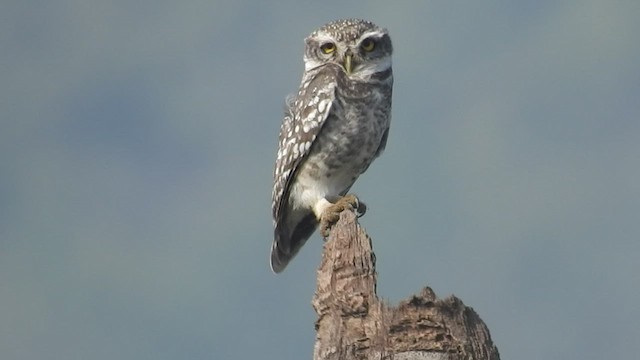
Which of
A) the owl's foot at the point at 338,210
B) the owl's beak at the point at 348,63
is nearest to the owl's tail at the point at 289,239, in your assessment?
the owl's foot at the point at 338,210

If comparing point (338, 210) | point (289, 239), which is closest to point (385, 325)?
point (338, 210)

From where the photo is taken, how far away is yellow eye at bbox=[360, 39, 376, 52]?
39.2 ft

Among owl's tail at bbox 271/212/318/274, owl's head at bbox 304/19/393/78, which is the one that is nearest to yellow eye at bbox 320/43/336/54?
owl's head at bbox 304/19/393/78

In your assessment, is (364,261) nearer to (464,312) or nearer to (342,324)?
(342,324)

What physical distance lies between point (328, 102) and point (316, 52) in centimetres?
78

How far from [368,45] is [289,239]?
1.92m

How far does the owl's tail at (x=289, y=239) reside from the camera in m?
12.0

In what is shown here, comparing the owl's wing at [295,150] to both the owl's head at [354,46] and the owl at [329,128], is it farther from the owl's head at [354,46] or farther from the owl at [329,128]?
the owl's head at [354,46]

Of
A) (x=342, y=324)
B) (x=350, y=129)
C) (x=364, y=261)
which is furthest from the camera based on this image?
(x=350, y=129)

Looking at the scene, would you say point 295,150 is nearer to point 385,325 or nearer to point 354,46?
point 354,46

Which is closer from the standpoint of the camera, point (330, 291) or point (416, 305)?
point (416, 305)

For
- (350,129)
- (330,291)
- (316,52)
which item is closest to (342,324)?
(330,291)

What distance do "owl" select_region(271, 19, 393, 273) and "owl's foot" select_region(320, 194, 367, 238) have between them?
Result: 25mm

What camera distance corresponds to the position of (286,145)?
39.0 ft
